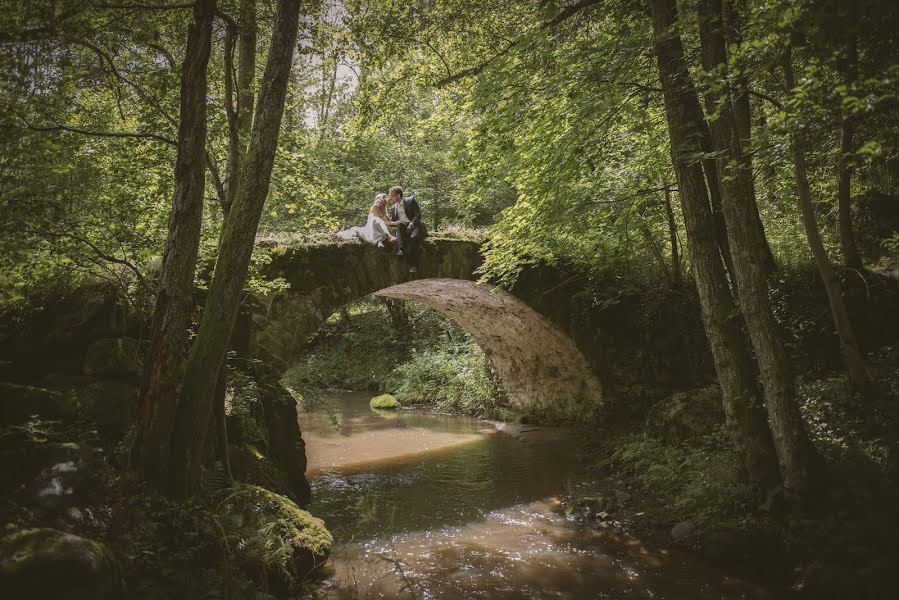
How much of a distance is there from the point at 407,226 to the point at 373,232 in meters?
0.56

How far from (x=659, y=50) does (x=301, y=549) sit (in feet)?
18.3

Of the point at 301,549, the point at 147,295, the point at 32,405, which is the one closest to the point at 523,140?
the point at 147,295

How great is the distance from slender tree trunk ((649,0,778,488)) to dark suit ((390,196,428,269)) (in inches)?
160

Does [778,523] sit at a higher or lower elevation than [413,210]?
lower

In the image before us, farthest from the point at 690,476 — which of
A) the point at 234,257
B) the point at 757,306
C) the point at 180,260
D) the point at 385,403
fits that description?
the point at 385,403

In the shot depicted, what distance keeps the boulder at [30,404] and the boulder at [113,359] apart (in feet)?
1.63

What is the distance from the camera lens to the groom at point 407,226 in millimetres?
8281

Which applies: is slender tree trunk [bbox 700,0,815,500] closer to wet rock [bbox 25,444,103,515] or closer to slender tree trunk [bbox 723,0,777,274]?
slender tree trunk [bbox 723,0,777,274]

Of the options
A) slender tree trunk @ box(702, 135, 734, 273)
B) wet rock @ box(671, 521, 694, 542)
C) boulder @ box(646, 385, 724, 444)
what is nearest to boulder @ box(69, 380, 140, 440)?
wet rock @ box(671, 521, 694, 542)

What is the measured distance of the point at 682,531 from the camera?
16.8ft

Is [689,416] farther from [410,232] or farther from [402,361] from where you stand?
[402,361]

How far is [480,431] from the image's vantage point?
10.9m

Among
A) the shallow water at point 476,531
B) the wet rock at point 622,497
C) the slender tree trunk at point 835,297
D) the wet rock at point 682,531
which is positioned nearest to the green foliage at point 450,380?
the shallow water at point 476,531

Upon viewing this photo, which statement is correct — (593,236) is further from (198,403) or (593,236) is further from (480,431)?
(198,403)
